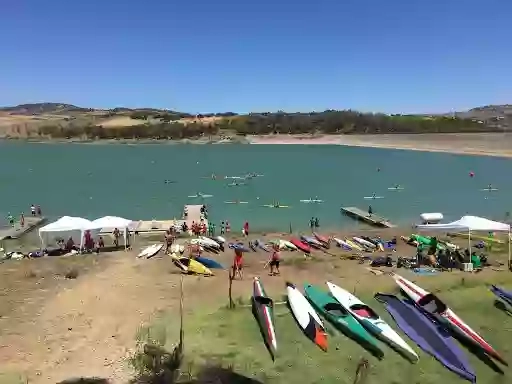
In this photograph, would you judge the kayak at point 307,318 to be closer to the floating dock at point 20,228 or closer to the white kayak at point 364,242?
the white kayak at point 364,242

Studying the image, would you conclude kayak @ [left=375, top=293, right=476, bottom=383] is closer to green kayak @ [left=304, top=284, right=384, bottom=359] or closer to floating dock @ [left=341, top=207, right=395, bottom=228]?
green kayak @ [left=304, top=284, right=384, bottom=359]

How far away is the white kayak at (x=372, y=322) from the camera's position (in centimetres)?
1239

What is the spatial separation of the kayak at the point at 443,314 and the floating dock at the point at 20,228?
79.3 feet

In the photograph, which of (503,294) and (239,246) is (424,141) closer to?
(239,246)

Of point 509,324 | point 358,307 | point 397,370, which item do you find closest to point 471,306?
point 509,324

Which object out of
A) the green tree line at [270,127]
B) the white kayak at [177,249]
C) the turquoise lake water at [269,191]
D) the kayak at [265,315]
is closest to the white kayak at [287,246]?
the white kayak at [177,249]

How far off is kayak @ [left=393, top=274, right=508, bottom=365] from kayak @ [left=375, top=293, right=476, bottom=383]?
0.76ft

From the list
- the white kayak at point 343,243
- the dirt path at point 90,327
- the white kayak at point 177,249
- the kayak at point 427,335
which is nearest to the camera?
the dirt path at point 90,327

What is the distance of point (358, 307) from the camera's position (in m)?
14.2

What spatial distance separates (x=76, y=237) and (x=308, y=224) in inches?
598

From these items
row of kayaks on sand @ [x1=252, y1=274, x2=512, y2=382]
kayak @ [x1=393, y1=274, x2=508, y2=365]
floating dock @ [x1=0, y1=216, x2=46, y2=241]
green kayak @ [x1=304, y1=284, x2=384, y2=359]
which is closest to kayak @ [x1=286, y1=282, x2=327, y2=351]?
row of kayaks on sand @ [x1=252, y1=274, x2=512, y2=382]

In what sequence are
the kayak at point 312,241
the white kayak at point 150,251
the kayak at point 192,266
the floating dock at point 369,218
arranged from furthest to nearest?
the floating dock at point 369,218 < the kayak at point 312,241 < the white kayak at point 150,251 < the kayak at point 192,266

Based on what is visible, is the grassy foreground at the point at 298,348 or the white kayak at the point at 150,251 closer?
the grassy foreground at the point at 298,348

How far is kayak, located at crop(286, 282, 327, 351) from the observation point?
12812 mm
